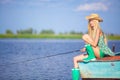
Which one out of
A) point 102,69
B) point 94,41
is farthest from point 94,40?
point 102,69

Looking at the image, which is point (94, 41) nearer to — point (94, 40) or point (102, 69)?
point (94, 40)

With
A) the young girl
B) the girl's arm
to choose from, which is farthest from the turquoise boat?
the girl's arm

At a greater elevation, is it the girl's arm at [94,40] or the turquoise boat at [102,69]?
the girl's arm at [94,40]

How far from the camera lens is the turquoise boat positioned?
5254mm

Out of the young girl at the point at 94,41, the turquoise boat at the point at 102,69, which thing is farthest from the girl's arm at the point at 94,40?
the turquoise boat at the point at 102,69

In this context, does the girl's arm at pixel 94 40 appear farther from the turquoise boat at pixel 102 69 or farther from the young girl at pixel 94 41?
the turquoise boat at pixel 102 69

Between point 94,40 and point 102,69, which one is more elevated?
point 94,40

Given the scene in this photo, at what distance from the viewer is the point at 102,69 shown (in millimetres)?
5332

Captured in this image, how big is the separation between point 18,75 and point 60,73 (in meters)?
0.96

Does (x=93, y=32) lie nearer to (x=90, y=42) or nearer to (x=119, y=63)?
(x=90, y=42)

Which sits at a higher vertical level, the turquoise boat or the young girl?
the young girl

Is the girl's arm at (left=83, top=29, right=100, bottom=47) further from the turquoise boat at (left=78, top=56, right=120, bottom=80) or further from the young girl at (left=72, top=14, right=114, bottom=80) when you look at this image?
the turquoise boat at (left=78, top=56, right=120, bottom=80)

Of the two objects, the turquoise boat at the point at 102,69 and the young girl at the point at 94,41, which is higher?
the young girl at the point at 94,41

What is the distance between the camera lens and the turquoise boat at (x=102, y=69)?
525 cm
